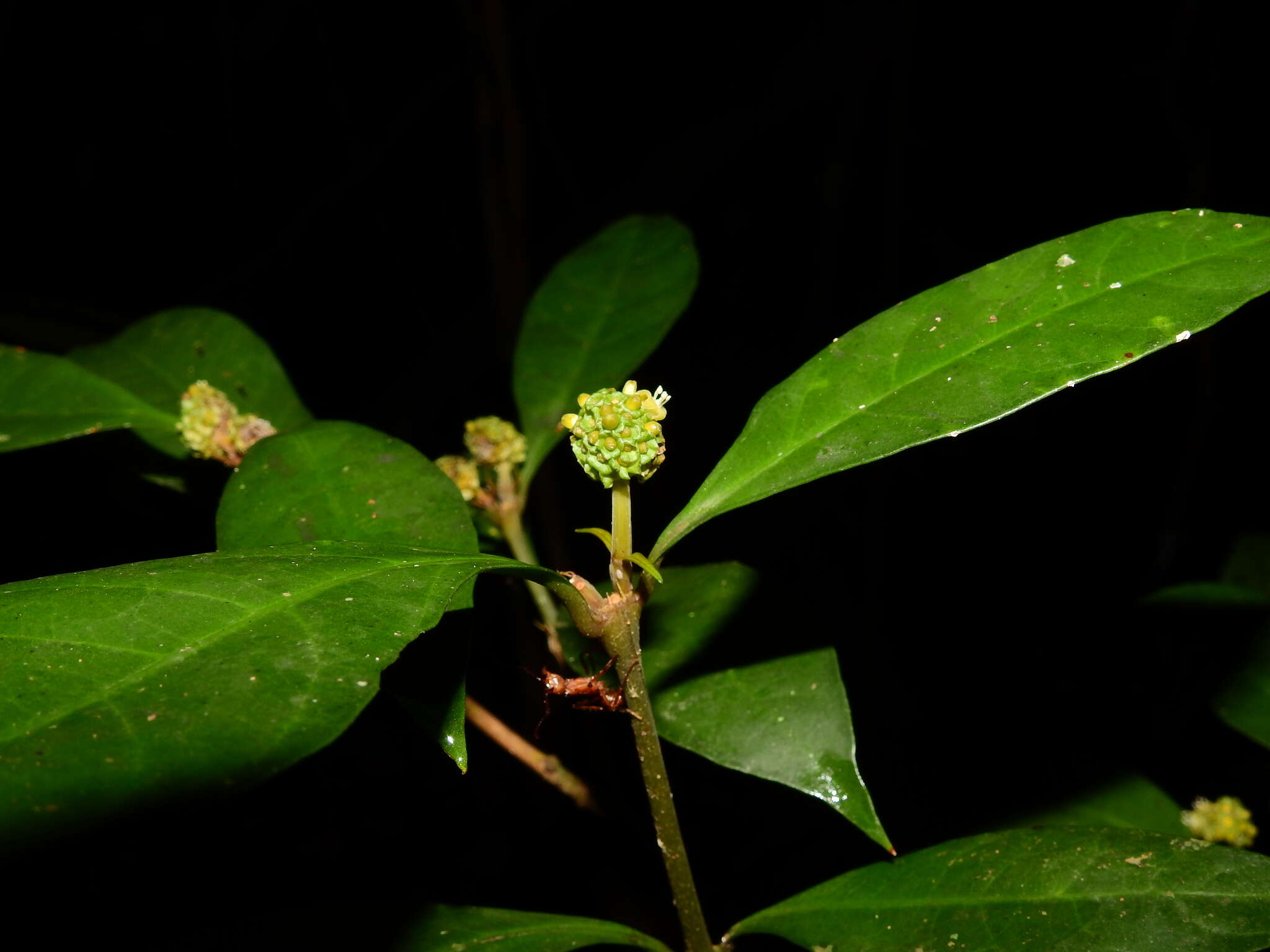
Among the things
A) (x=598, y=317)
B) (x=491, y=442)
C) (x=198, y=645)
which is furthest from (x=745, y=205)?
(x=198, y=645)

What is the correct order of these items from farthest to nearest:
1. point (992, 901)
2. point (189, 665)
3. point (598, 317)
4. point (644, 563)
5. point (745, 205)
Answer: point (745, 205), point (598, 317), point (992, 901), point (644, 563), point (189, 665)

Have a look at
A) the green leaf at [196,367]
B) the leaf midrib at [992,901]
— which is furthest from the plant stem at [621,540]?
the green leaf at [196,367]

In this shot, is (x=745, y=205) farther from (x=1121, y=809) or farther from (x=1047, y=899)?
(x=1047, y=899)

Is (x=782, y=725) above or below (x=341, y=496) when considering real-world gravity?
below

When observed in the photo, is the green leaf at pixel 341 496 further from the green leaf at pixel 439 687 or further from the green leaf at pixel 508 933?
the green leaf at pixel 508 933

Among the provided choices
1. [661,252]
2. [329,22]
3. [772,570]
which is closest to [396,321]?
[329,22]

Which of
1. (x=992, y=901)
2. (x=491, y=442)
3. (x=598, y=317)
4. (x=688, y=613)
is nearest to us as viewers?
(x=992, y=901)
